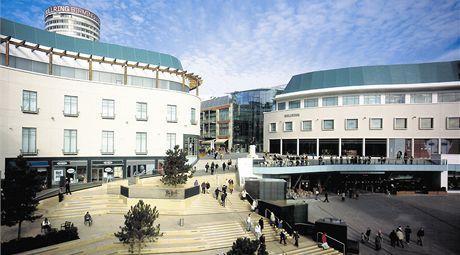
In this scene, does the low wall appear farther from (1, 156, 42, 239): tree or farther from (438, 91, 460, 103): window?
(438, 91, 460, 103): window

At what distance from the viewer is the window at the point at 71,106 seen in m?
31.0

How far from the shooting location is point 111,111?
110 feet

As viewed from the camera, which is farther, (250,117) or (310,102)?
(250,117)

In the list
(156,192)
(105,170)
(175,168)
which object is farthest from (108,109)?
(156,192)

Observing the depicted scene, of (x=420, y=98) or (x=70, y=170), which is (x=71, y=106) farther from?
(x=420, y=98)

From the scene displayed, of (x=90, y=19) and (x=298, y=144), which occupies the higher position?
(x=90, y=19)

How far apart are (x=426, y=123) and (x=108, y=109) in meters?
44.5

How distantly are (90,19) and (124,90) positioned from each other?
14068cm

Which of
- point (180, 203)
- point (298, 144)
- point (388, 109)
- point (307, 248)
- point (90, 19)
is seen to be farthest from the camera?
point (90, 19)

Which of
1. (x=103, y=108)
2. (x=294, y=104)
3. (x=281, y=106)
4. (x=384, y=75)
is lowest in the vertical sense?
(x=103, y=108)

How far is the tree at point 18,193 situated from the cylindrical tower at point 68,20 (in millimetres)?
141202

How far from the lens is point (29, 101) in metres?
28.7

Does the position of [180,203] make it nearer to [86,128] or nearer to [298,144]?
[86,128]

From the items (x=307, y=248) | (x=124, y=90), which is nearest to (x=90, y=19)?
(x=124, y=90)
